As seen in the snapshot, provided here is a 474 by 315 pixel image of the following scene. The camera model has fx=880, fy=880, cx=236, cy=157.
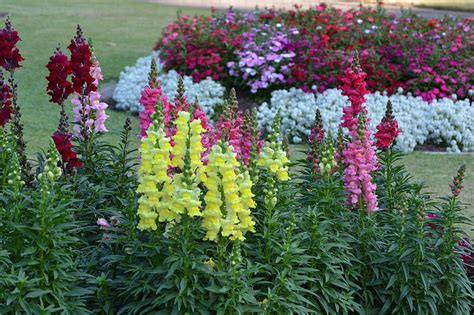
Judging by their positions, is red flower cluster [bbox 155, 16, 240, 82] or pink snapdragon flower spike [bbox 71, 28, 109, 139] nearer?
pink snapdragon flower spike [bbox 71, 28, 109, 139]

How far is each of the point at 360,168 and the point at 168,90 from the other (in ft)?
21.5

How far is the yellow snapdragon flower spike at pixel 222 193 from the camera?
4340 mm

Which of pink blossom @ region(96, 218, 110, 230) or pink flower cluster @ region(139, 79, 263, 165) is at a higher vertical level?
pink flower cluster @ region(139, 79, 263, 165)

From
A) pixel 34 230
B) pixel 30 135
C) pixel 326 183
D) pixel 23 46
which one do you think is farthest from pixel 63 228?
pixel 23 46

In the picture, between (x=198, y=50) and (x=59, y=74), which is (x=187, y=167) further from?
(x=198, y=50)

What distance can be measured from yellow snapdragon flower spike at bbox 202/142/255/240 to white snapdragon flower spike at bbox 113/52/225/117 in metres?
6.37

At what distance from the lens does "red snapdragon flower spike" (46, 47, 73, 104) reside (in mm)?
5480

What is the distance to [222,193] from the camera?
4.39 m

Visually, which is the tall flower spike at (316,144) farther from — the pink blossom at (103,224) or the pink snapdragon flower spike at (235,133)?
the pink blossom at (103,224)

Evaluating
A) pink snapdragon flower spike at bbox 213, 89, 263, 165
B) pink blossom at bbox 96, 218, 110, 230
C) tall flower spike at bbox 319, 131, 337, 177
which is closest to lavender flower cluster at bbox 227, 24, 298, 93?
pink snapdragon flower spike at bbox 213, 89, 263, 165

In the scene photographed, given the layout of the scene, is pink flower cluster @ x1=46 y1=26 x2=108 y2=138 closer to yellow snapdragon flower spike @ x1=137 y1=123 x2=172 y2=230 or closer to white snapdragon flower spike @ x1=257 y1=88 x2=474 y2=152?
yellow snapdragon flower spike @ x1=137 y1=123 x2=172 y2=230

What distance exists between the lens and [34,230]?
447 cm

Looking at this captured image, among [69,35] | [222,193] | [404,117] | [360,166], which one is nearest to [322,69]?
[404,117]

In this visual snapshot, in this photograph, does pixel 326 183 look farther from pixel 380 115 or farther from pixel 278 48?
pixel 278 48
